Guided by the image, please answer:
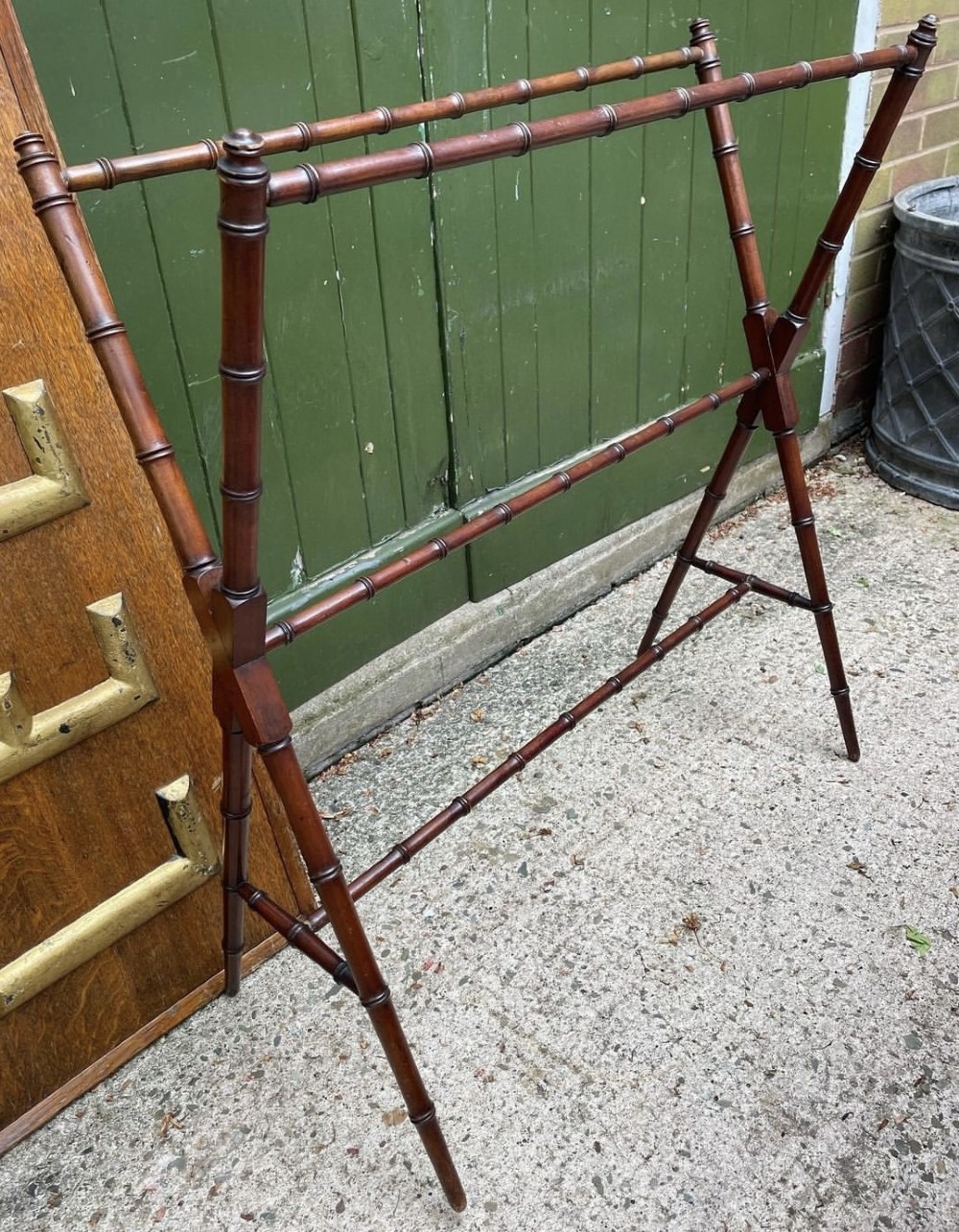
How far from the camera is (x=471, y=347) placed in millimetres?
A: 2062

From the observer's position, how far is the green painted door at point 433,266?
1505mm

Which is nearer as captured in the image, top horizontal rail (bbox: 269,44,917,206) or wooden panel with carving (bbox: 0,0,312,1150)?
top horizontal rail (bbox: 269,44,917,206)

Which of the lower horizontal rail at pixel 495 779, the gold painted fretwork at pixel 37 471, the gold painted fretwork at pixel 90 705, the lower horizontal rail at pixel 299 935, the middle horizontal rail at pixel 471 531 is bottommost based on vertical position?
the lower horizontal rail at pixel 495 779

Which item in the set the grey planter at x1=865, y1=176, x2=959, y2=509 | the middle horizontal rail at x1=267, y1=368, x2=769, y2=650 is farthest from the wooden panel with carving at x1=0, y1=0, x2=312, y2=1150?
the grey planter at x1=865, y1=176, x2=959, y2=509

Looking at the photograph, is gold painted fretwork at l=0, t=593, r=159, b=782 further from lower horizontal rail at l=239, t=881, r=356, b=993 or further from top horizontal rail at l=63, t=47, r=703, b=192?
top horizontal rail at l=63, t=47, r=703, b=192

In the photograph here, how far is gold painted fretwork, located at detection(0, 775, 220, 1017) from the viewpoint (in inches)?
53.6

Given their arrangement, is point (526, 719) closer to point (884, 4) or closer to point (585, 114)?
point (585, 114)

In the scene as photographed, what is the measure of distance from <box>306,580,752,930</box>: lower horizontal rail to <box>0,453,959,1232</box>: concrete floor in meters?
0.26

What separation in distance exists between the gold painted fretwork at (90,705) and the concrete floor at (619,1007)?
23.5 inches

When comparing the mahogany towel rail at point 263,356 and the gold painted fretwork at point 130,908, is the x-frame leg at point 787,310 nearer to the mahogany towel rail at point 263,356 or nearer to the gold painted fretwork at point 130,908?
the mahogany towel rail at point 263,356

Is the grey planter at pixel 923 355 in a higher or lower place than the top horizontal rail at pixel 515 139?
lower

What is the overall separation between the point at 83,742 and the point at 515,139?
3.16ft

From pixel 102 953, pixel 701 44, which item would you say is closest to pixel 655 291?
pixel 701 44

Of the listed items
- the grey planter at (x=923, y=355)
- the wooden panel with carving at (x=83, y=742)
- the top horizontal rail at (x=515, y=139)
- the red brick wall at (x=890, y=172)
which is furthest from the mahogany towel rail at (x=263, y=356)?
the red brick wall at (x=890, y=172)
